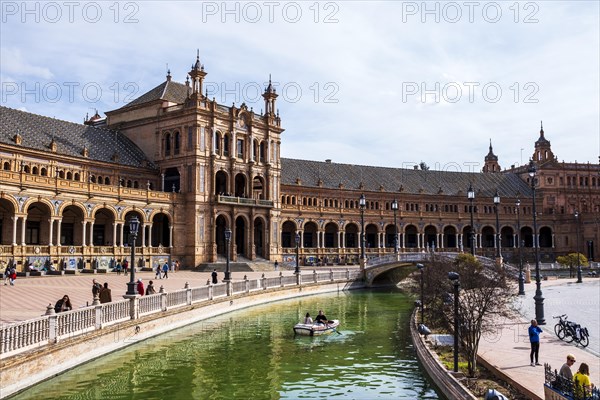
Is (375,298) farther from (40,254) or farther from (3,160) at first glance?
(3,160)

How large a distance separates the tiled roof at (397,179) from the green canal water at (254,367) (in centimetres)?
5481

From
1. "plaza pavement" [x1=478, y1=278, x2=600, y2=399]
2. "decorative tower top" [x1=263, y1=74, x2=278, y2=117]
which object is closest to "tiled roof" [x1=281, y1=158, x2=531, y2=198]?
"decorative tower top" [x1=263, y1=74, x2=278, y2=117]

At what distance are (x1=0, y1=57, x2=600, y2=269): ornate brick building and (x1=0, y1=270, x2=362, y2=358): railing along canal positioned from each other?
65.5 ft

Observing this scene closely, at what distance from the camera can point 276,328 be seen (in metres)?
33.2

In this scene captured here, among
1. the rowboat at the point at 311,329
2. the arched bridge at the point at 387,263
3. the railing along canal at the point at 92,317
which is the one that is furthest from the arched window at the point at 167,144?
the rowboat at the point at 311,329

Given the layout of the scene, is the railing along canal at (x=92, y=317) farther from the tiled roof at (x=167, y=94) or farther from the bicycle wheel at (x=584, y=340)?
the tiled roof at (x=167, y=94)

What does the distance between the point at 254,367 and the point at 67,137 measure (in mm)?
47581

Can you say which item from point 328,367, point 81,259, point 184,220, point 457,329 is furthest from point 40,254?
point 457,329

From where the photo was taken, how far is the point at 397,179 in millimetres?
99625

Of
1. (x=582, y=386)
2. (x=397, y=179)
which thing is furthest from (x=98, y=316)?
(x=397, y=179)

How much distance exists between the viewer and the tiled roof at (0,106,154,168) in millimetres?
57344

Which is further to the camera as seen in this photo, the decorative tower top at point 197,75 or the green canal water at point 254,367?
the decorative tower top at point 197,75

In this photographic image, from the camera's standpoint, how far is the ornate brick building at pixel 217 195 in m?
54.5

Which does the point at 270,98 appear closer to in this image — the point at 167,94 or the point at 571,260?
the point at 167,94
